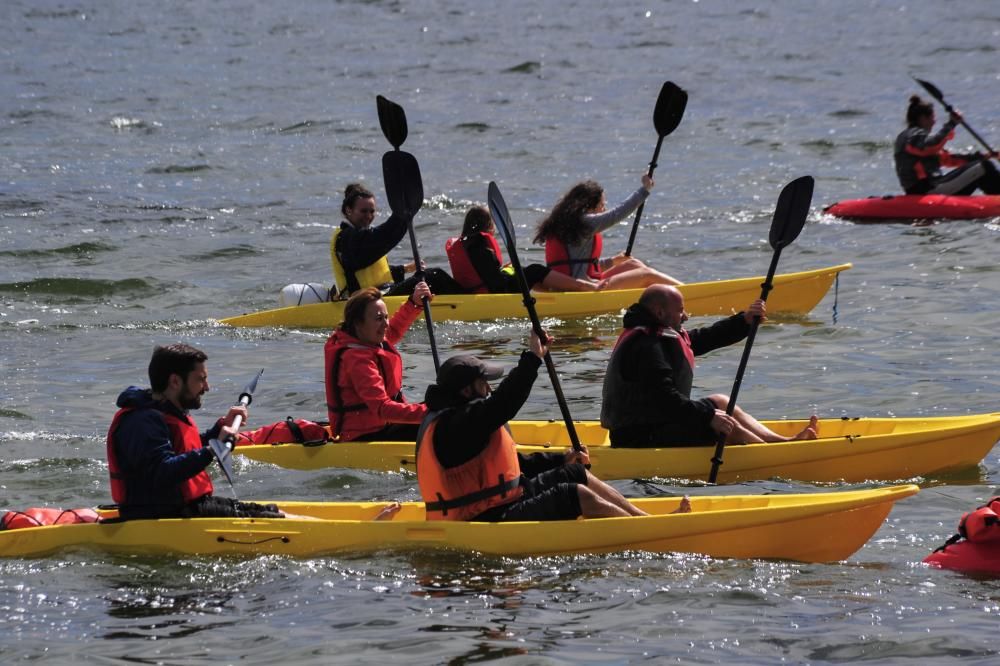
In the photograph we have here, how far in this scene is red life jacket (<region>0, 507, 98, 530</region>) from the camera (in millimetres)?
6926

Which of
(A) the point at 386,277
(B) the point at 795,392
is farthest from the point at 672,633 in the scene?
(A) the point at 386,277

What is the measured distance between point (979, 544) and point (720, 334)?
2.30 m

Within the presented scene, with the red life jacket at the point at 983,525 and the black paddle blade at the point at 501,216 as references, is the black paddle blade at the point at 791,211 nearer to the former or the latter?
the black paddle blade at the point at 501,216

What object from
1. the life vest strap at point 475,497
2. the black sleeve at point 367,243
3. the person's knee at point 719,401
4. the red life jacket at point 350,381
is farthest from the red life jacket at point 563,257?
the life vest strap at point 475,497

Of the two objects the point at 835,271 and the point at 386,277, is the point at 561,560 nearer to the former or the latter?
the point at 386,277

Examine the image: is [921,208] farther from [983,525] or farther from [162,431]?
[162,431]

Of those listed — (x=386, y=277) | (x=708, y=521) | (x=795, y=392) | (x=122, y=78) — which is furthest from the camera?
(x=122, y=78)

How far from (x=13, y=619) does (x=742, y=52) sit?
2372 centimetres

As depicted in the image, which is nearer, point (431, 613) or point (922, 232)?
point (431, 613)

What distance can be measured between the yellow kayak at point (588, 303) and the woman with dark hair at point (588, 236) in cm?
18

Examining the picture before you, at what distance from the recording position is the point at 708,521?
6.52 m

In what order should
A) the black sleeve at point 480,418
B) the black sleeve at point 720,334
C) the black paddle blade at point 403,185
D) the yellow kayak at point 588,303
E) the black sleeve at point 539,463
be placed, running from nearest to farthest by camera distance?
1. the black sleeve at point 480,418
2. the black sleeve at point 539,463
3. the black sleeve at point 720,334
4. the black paddle blade at point 403,185
5. the yellow kayak at point 588,303

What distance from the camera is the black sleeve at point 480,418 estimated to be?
6156mm

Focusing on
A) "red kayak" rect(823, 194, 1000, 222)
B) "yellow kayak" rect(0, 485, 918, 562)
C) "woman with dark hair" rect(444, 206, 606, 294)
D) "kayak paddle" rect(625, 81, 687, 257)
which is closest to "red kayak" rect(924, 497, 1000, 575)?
"yellow kayak" rect(0, 485, 918, 562)
